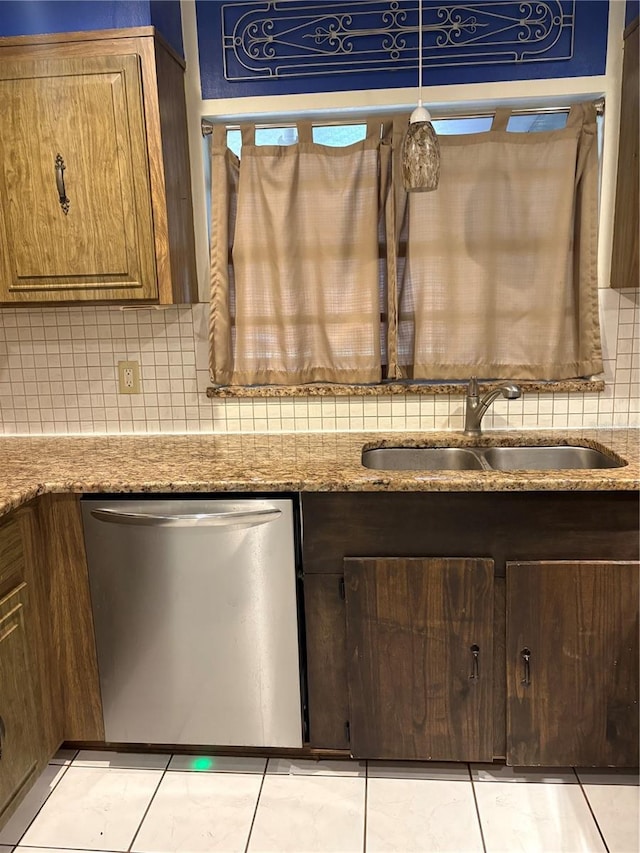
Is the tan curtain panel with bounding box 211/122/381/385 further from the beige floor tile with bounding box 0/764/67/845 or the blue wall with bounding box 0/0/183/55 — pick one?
the beige floor tile with bounding box 0/764/67/845

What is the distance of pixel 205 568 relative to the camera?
1.81m

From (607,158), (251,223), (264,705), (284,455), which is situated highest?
(607,158)

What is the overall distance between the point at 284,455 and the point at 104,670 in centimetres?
83

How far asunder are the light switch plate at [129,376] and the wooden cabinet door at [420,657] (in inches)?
44.1

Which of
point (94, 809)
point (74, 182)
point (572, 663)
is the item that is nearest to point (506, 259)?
point (572, 663)

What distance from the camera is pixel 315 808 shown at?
5.84 feet

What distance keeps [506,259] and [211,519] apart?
131 centimetres

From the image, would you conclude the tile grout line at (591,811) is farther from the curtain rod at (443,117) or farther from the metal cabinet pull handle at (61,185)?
the metal cabinet pull handle at (61,185)

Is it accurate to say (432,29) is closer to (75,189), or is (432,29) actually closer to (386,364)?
(386,364)

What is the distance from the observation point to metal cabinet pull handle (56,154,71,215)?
6.36 feet

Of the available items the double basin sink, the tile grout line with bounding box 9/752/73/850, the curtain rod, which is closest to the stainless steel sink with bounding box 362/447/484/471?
the double basin sink

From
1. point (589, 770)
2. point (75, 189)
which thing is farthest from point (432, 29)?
point (589, 770)

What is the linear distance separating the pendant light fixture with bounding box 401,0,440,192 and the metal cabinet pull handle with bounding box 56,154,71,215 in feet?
3.35

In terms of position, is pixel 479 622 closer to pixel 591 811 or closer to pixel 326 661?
pixel 326 661
